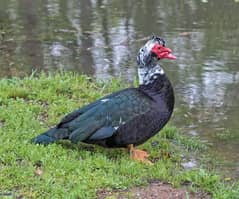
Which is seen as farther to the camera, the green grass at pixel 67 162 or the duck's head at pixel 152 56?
the duck's head at pixel 152 56

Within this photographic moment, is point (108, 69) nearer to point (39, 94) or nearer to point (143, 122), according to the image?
point (39, 94)

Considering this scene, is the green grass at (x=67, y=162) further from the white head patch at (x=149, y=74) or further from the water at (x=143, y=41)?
the white head patch at (x=149, y=74)

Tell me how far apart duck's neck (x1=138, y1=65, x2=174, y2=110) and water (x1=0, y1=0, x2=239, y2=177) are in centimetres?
78

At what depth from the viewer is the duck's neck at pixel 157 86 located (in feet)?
17.4

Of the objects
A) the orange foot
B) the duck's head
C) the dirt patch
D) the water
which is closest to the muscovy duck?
the orange foot

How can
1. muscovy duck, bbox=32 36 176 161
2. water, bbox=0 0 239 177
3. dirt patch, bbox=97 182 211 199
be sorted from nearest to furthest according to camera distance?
dirt patch, bbox=97 182 211 199, muscovy duck, bbox=32 36 176 161, water, bbox=0 0 239 177

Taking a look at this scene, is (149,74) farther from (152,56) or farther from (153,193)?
(153,193)

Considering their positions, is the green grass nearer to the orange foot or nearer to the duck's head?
the orange foot

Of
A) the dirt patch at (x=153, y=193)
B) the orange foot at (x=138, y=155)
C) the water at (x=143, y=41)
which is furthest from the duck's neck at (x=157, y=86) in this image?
the dirt patch at (x=153, y=193)

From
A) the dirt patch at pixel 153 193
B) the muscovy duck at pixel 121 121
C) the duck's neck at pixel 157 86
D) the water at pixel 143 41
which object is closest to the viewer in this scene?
the dirt patch at pixel 153 193

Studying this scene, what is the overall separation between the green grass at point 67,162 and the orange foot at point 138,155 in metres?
0.07

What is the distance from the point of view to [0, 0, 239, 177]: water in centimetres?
675

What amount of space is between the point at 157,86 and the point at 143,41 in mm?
4051

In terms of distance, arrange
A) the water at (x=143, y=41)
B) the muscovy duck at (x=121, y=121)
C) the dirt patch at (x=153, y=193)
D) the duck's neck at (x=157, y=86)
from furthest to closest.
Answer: the water at (x=143, y=41) → the duck's neck at (x=157, y=86) → the muscovy duck at (x=121, y=121) → the dirt patch at (x=153, y=193)
